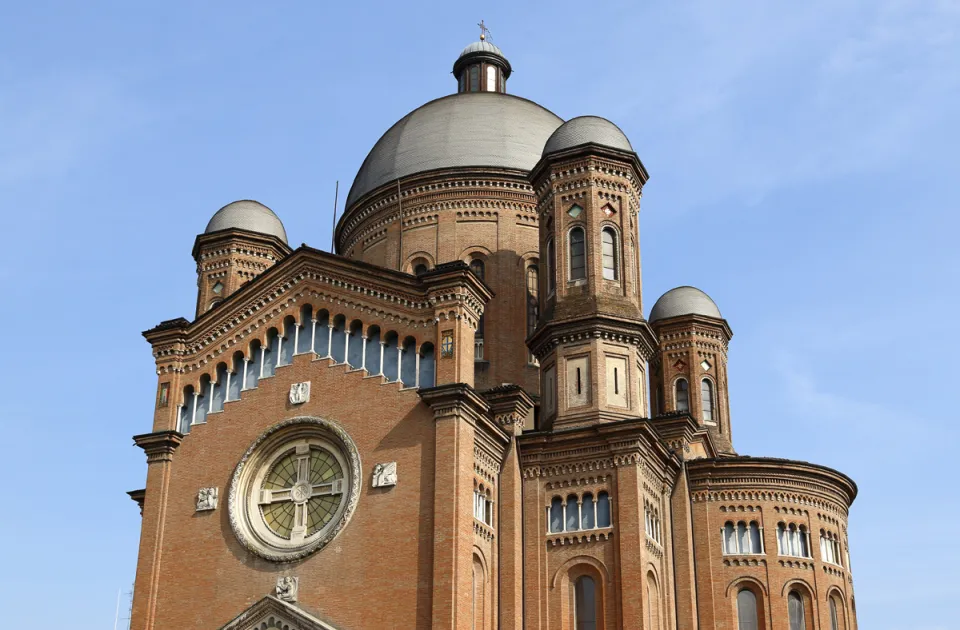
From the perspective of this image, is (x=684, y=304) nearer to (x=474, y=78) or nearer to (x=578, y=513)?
(x=474, y=78)

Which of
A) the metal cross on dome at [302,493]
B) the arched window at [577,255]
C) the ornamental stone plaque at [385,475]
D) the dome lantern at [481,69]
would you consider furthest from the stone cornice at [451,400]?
the dome lantern at [481,69]

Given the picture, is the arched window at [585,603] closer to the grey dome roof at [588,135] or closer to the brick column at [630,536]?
the brick column at [630,536]

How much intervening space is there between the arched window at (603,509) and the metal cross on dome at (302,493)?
6.97m

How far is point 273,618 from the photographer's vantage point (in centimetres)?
2803

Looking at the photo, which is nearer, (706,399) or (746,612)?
(746,612)

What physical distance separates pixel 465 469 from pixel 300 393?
17.3 feet

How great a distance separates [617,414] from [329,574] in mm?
9438

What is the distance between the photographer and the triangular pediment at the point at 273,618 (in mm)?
27484

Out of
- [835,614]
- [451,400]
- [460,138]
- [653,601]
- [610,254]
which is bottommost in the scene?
[653,601]

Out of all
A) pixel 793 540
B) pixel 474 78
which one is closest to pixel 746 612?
pixel 793 540

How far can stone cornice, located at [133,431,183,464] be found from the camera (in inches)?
1249

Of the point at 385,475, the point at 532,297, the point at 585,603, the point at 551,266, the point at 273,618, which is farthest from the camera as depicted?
the point at 532,297

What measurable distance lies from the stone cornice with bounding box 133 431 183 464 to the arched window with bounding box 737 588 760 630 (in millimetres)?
17911

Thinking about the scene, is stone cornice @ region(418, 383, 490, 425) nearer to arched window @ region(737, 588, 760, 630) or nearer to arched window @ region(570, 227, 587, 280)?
arched window @ region(570, 227, 587, 280)
